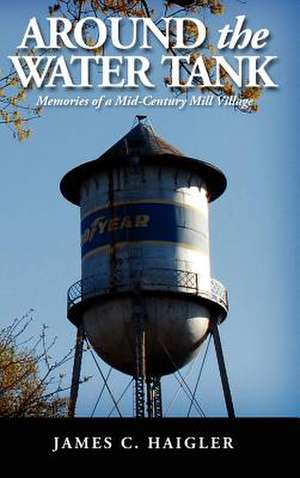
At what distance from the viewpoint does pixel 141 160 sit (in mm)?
32281

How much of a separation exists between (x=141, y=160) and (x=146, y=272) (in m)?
3.39

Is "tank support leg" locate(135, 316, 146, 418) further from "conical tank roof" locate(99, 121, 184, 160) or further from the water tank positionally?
"conical tank roof" locate(99, 121, 184, 160)

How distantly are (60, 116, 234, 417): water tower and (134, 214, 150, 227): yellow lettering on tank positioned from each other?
0.03 m

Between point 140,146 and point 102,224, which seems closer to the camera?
point 102,224

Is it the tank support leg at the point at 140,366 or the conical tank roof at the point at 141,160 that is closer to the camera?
the tank support leg at the point at 140,366

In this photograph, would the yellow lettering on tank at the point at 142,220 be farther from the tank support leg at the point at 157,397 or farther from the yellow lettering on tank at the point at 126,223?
the tank support leg at the point at 157,397

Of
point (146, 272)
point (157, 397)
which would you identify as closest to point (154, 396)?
point (157, 397)

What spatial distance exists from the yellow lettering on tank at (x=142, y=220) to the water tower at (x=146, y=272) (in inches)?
1.0
